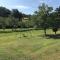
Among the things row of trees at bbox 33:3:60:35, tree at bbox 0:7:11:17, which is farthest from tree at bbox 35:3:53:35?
tree at bbox 0:7:11:17

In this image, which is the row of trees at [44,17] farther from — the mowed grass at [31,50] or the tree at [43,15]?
the mowed grass at [31,50]

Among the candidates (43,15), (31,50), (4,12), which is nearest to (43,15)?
(43,15)

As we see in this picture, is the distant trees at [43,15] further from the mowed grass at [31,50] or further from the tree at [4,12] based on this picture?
the tree at [4,12]

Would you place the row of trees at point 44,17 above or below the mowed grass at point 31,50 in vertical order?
above

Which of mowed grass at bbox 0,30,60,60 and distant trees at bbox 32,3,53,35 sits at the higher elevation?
distant trees at bbox 32,3,53,35

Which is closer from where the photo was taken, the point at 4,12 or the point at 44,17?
the point at 44,17

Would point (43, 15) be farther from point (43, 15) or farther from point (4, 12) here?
point (4, 12)

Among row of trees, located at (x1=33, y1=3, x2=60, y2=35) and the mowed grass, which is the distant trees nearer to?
row of trees, located at (x1=33, y1=3, x2=60, y2=35)

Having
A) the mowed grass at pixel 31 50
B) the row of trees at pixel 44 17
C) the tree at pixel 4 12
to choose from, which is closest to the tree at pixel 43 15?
the row of trees at pixel 44 17

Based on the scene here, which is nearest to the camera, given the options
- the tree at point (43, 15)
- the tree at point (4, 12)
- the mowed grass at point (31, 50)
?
the mowed grass at point (31, 50)

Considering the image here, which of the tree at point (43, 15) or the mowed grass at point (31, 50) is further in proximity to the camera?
the tree at point (43, 15)

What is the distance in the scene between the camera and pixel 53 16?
52.1 m

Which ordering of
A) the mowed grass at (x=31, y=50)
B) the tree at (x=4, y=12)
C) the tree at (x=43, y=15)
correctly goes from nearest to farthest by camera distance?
the mowed grass at (x=31, y=50) → the tree at (x=43, y=15) → the tree at (x=4, y=12)

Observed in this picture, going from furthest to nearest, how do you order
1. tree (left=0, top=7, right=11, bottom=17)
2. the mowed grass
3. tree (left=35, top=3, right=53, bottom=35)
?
tree (left=0, top=7, right=11, bottom=17) → tree (left=35, top=3, right=53, bottom=35) → the mowed grass
